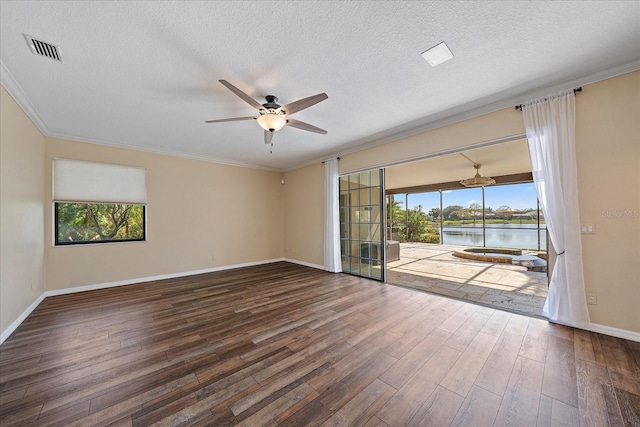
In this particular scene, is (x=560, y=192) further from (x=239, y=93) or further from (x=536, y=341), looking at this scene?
(x=239, y=93)

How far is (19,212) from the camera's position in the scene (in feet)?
9.44

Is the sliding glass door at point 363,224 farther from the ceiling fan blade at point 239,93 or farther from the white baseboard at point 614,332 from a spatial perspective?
the ceiling fan blade at point 239,93

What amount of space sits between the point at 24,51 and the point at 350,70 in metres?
3.01

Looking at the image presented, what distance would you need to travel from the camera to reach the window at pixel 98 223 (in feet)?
13.5

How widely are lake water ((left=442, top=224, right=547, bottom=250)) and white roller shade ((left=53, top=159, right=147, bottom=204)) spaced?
11.4 m

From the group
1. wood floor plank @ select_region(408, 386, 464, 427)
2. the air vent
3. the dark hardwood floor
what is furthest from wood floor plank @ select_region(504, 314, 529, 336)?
the air vent

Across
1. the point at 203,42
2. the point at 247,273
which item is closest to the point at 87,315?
the point at 247,273

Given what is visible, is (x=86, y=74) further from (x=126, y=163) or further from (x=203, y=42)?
(x=126, y=163)

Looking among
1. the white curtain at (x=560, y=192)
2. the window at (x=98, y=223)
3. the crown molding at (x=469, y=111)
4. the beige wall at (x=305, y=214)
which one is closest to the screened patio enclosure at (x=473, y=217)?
the beige wall at (x=305, y=214)

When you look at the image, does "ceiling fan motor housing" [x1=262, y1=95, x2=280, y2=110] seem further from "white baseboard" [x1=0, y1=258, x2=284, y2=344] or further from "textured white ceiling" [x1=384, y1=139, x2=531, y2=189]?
"white baseboard" [x1=0, y1=258, x2=284, y2=344]

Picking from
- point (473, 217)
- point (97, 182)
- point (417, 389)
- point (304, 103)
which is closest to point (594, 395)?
point (417, 389)

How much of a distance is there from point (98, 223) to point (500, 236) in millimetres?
12519

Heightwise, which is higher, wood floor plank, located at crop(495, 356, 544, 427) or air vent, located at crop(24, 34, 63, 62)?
air vent, located at crop(24, 34, 63, 62)

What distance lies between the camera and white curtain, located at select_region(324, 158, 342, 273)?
17.6 ft
